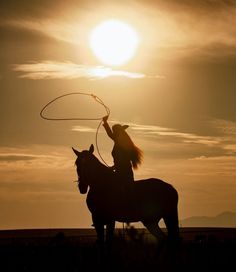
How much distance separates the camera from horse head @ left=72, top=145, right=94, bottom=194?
1911 cm

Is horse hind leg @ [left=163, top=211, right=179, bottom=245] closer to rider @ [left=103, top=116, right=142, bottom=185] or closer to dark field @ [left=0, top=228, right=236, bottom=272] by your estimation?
rider @ [left=103, top=116, right=142, bottom=185]

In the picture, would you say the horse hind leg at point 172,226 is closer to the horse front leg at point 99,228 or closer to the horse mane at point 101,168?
the horse front leg at point 99,228

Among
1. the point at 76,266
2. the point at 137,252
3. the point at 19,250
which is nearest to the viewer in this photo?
the point at 137,252

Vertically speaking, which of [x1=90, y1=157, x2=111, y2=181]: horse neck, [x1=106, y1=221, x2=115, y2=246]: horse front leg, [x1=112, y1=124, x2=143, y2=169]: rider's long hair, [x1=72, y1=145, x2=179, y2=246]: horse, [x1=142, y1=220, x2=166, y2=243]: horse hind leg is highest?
[x1=112, y1=124, x2=143, y2=169]: rider's long hair

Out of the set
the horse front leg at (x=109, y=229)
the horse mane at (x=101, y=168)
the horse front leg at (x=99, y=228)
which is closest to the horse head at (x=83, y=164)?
the horse mane at (x=101, y=168)

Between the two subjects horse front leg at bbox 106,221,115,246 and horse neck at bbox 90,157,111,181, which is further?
horse neck at bbox 90,157,111,181

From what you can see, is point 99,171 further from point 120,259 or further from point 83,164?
point 120,259

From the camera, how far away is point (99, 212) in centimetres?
1891

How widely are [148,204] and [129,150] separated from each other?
2039 millimetres

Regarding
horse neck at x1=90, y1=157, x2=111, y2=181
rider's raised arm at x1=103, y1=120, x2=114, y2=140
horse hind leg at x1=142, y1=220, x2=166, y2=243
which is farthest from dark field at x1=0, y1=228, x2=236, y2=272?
rider's raised arm at x1=103, y1=120, x2=114, y2=140

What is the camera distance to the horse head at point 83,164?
62.7 feet

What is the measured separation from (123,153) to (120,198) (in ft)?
5.09

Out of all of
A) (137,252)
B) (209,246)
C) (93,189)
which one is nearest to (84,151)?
(93,189)

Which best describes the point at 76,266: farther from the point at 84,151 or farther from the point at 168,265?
the point at 84,151
